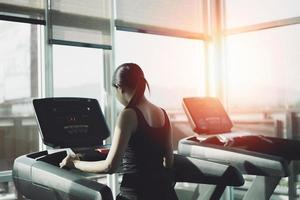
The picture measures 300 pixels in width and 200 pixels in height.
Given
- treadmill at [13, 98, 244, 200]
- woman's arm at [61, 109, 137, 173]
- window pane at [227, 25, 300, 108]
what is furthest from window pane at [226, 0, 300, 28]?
woman's arm at [61, 109, 137, 173]

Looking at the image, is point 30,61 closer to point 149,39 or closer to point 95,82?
point 95,82

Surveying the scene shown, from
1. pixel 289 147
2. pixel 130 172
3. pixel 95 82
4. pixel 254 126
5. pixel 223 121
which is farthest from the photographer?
pixel 254 126

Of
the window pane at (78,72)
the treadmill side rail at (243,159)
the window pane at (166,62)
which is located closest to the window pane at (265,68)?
the window pane at (166,62)

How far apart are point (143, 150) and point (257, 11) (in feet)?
8.40

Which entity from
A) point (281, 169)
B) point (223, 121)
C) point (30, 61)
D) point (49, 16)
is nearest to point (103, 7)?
point (49, 16)

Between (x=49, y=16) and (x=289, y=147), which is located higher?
(x=49, y=16)

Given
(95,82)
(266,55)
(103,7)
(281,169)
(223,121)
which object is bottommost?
(281,169)

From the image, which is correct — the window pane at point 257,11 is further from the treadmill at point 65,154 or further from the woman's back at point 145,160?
the woman's back at point 145,160

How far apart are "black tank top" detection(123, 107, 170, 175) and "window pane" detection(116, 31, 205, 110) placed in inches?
66.5

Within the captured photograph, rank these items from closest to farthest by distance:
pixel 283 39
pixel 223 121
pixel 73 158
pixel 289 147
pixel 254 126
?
pixel 73 158 → pixel 289 147 → pixel 223 121 → pixel 283 39 → pixel 254 126

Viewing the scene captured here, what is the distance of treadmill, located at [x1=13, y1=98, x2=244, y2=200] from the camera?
6.77ft

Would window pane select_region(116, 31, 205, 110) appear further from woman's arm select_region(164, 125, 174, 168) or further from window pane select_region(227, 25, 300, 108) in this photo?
woman's arm select_region(164, 125, 174, 168)

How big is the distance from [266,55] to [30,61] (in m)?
2.19

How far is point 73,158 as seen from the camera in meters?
2.18
